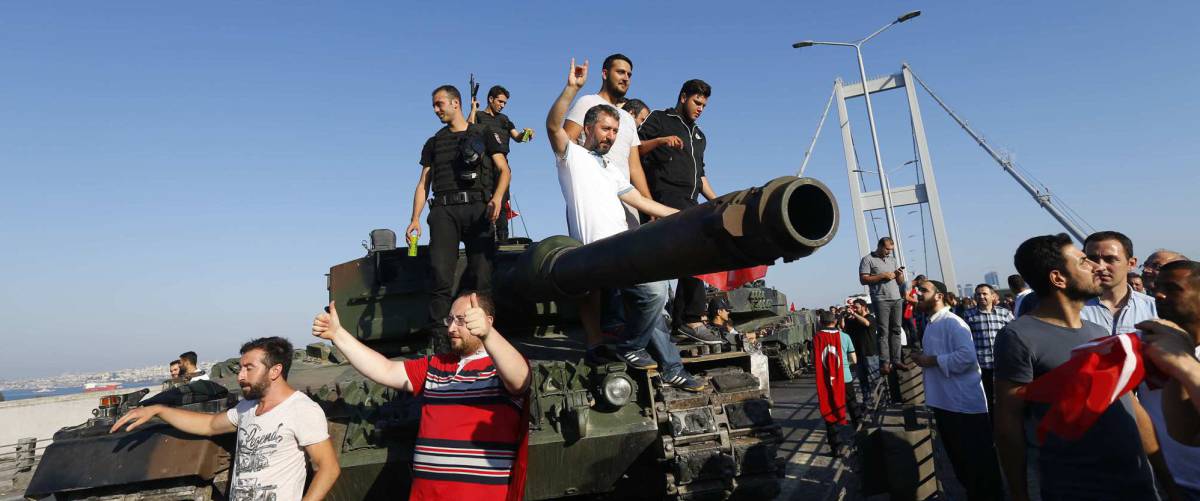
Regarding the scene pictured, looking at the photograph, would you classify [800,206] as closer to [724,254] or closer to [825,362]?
[724,254]

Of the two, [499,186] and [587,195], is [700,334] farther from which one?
[499,186]

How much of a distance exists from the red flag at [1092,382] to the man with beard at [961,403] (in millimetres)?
2915

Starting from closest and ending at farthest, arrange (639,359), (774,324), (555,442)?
(555,442) → (639,359) → (774,324)

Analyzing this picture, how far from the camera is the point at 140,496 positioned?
4266 mm

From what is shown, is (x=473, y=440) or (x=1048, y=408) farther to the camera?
(x=473, y=440)

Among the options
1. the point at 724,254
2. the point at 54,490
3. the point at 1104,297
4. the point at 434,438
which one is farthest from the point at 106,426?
the point at 1104,297

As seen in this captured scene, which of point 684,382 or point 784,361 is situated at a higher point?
point 684,382

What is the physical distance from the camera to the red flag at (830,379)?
314 inches

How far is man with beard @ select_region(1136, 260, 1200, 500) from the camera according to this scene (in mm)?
2512

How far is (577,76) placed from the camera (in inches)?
171


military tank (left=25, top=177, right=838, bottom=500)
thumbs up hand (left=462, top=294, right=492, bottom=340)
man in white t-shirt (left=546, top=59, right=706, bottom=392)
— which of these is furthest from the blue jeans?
thumbs up hand (left=462, top=294, right=492, bottom=340)

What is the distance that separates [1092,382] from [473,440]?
2.66 m

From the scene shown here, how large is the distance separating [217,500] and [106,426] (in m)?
0.92

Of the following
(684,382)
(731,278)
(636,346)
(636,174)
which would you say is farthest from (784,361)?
(636,346)
